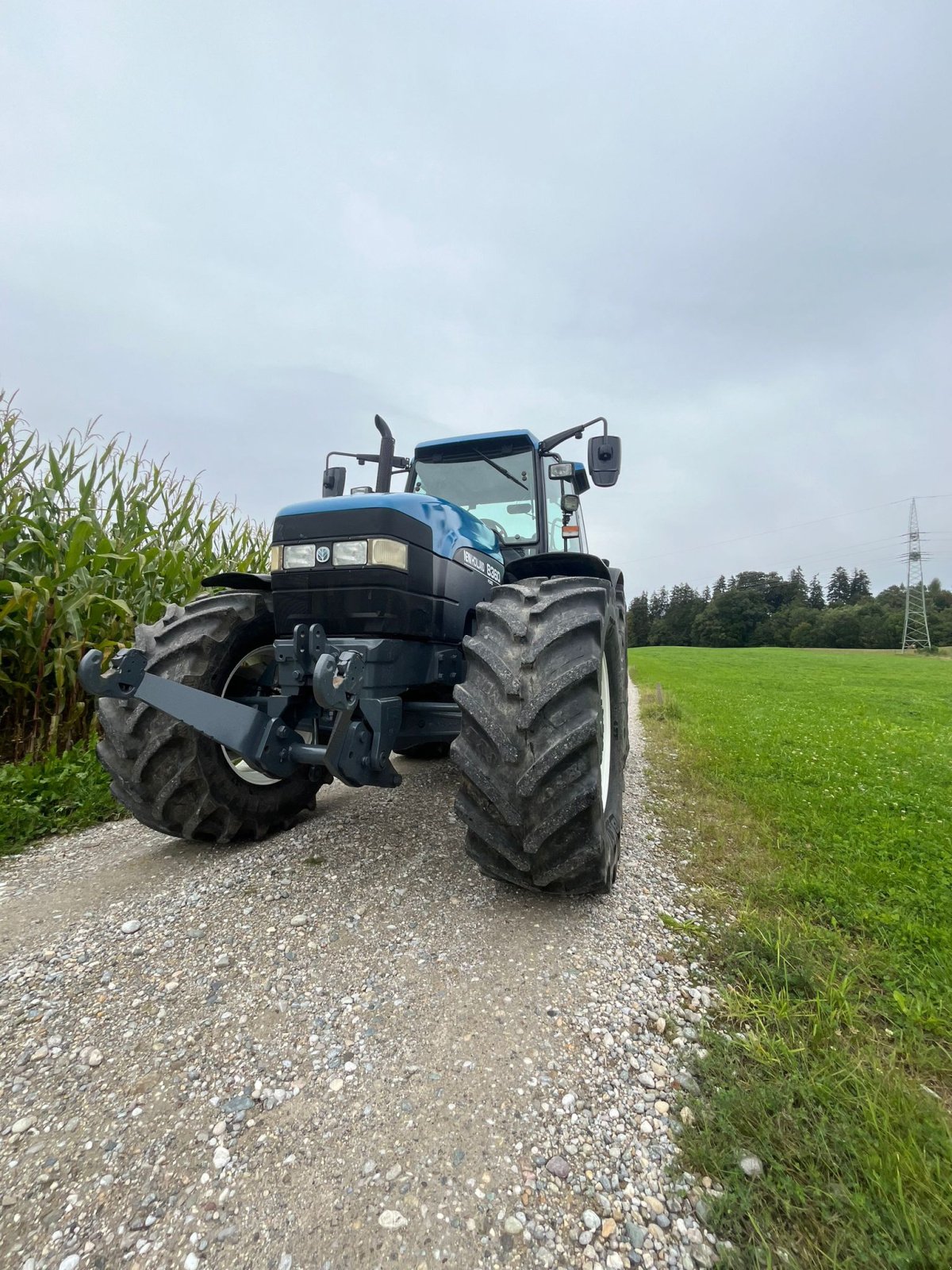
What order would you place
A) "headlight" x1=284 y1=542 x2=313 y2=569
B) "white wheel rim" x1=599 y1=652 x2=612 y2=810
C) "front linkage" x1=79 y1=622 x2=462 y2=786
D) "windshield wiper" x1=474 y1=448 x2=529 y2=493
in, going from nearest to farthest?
"front linkage" x1=79 y1=622 x2=462 y2=786
"headlight" x1=284 y1=542 x2=313 y2=569
"white wheel rim" x1=599 y1=652 x2=612 y2=810
"windshield wiper" x1=474 y1=448 x2=529 y2=493

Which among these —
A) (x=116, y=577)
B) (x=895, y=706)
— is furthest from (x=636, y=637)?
(x=116, y=577)

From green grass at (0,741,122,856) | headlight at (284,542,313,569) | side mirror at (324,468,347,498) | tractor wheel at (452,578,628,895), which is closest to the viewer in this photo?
tractor wheel at (452,578,628,895)

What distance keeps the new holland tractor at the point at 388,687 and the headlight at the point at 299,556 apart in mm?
11

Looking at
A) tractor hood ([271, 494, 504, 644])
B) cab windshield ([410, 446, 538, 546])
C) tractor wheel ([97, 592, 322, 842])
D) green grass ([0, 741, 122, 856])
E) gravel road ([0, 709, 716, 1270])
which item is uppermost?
cab windshield ([410, 446, 538, 546])

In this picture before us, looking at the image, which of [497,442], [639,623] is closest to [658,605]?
[639,623]

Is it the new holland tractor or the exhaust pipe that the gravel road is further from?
the exhaust pipe

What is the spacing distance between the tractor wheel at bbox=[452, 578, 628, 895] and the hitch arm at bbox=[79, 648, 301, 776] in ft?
2.67

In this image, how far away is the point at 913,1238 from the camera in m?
1.03

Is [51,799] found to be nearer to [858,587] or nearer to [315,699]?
[315,699]

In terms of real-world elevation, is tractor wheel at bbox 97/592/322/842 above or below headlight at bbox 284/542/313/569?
below

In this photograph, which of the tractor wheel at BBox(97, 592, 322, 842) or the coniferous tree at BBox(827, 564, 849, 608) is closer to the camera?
the tractor wheel at BBox(97, 592, 322, 842)

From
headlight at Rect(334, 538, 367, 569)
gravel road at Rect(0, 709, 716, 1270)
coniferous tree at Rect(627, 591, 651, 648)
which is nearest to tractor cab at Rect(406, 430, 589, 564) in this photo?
headlight at Rect(334, 538, 367, 569)

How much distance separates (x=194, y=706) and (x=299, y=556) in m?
0.73

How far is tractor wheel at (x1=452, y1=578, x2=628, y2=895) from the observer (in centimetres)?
195
